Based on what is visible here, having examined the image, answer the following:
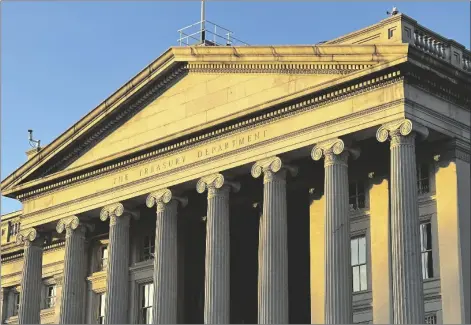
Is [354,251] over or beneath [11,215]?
beneath

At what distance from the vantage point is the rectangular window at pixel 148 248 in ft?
163

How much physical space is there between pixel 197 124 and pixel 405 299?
1317 cm

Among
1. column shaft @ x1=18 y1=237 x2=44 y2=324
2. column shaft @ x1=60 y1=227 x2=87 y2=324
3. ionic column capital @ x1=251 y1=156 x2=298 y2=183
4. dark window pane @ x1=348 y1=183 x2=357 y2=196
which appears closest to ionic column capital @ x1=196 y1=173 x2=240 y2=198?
ionic column capital @ x1=251 y1=156 x2=298 y2=183

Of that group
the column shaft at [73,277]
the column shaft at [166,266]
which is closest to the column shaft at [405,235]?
the column shaft at [166,266]

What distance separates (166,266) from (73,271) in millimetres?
6301

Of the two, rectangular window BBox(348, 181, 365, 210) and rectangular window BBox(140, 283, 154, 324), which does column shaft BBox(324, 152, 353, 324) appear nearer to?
rectangular window BBox(348, 181, 365, 210)

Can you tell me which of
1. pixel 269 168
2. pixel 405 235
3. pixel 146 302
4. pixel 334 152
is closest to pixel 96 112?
pixel 146 302

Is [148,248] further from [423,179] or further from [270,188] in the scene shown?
[423,179]

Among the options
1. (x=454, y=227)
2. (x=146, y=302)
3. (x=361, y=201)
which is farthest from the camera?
(x=146, y=302)

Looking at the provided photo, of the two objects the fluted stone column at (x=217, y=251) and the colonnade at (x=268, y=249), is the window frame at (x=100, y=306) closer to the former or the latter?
the colonnade at (x=268, y=249)

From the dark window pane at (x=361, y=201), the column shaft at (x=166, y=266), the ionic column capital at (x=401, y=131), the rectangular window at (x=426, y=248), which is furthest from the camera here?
the column shaft at (x=166, y=266)

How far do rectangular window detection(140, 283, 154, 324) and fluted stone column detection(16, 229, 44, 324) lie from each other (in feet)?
17.1

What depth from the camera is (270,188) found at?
4056 centimetres

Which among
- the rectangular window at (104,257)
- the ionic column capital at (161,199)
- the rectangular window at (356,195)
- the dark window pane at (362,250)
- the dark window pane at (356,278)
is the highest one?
the ionic column capital at (161,199)
